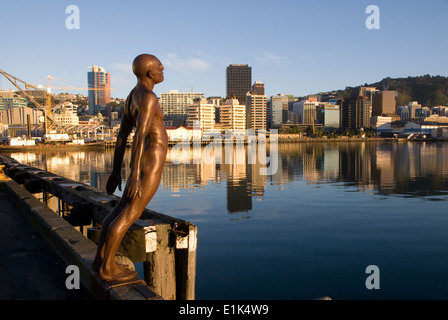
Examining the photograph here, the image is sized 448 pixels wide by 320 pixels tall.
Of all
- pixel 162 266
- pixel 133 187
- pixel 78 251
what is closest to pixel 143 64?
pixel 133 187

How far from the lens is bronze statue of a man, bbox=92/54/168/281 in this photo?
4734 millimetres

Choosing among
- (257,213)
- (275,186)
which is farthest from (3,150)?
(257,213)

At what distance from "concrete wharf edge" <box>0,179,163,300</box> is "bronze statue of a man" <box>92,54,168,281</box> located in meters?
0.17

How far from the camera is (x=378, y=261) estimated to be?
1305 cm

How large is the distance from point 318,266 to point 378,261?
86.9 inches

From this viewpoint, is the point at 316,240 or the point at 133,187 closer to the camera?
the point at 133,187

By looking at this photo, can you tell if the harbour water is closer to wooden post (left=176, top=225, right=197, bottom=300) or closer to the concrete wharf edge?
wooden post (left=176, top=225, right=197, bottom=300)

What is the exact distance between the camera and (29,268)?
19.3 feet

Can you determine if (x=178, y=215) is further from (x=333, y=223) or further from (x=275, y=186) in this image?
(x=275, y=186)

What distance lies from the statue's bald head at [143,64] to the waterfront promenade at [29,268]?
299 centimetres

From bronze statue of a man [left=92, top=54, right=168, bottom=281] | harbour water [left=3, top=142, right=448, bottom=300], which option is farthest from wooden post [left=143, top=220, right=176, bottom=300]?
harbour water [left=3, top=142, right=448, bottom=300]

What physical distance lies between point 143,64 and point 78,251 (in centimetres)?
305

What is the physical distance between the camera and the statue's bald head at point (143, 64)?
16.3 ft

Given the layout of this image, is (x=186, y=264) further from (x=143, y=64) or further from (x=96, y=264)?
(x=143, y=64)
